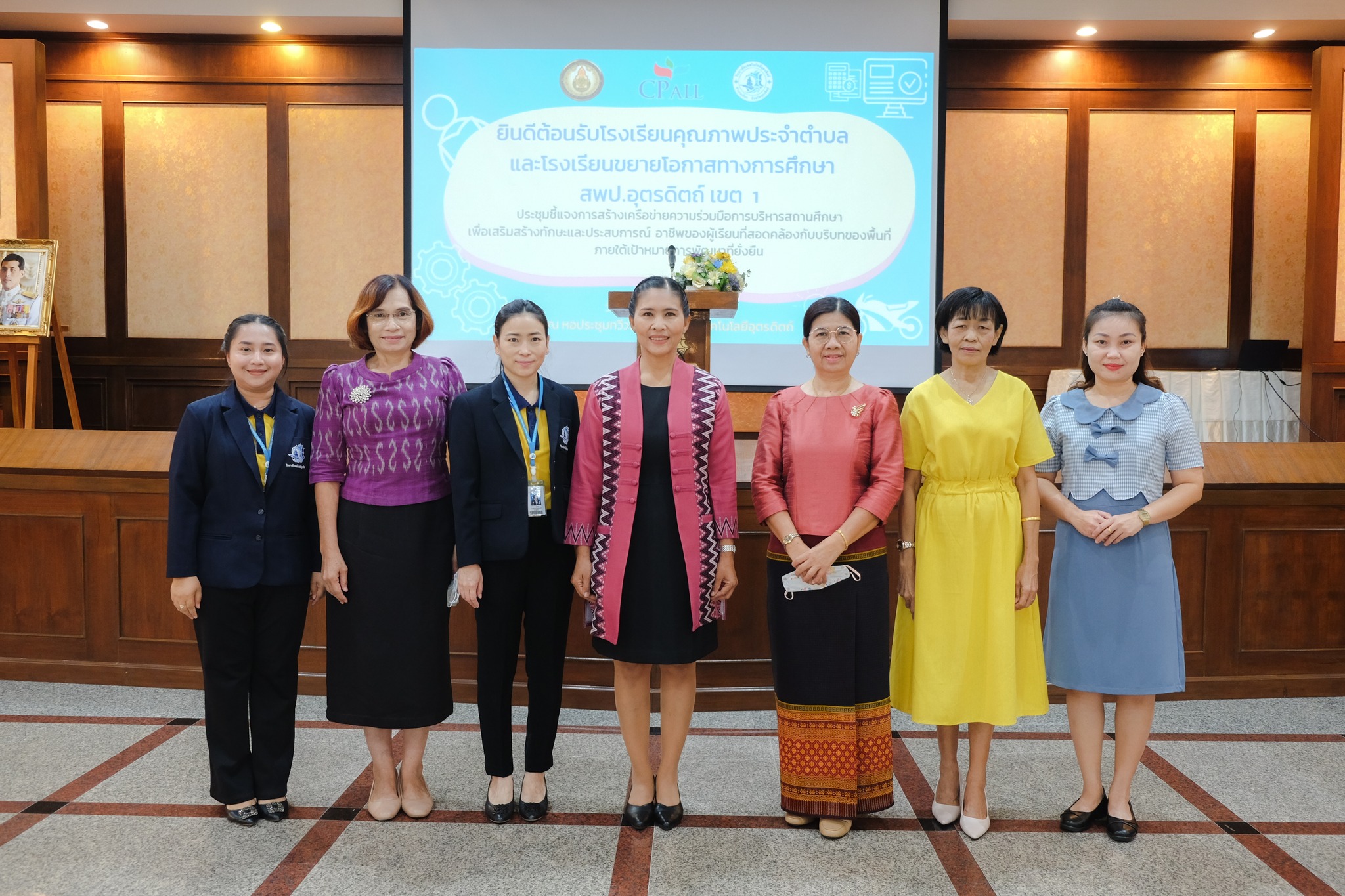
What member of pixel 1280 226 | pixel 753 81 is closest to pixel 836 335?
pixel 753 81

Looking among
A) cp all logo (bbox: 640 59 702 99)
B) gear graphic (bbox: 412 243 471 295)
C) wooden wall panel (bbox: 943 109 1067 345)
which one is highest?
cp all logo (bbox: 640 59 702 99)

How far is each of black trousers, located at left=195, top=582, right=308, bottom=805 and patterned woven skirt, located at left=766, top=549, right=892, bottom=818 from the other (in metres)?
1.37

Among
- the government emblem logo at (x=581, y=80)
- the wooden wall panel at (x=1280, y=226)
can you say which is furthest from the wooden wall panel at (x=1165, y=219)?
the government emblem logo at (x=581, y=80)

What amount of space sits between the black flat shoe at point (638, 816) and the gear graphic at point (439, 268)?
376 cm

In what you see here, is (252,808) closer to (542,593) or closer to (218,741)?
(218,741)

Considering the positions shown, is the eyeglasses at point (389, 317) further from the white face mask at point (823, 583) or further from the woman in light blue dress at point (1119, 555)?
the woman in light blue dress at point (1119, 555)

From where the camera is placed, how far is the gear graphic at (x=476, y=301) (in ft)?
17.8

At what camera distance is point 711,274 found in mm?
3936

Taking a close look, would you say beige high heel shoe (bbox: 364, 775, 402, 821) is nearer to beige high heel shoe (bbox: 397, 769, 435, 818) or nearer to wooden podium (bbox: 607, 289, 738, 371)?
beige high heel shoe (bbox: 397, 769, 435, 818)

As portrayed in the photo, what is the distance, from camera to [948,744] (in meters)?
2.49

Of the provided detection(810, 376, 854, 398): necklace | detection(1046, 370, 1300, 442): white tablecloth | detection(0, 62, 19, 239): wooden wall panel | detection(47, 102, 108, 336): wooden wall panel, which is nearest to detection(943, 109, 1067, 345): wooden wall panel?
detection(1046, 370, 1300, 442): white tablecloth

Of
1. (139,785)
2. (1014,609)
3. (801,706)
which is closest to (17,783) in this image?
(139,785)

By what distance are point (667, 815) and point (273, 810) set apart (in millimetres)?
1106

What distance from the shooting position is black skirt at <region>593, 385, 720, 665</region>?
2340mm
